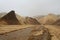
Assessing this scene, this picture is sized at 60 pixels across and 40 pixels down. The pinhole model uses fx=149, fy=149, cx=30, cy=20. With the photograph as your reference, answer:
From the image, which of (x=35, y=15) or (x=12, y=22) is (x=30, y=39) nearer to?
(x=12, y=22)

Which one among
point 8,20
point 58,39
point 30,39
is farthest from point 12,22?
point 30,39

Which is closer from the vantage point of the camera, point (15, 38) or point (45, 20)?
point (15, 38)

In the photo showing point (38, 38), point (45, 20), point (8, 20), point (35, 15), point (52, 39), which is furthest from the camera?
point (35, 15)

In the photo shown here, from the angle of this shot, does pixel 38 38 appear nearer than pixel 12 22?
Yes

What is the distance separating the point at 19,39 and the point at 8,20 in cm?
231

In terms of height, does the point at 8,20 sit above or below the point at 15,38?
above

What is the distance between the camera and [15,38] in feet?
5.61

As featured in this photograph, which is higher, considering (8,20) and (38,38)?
(8,20)

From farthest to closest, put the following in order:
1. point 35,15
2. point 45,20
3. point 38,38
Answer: point 35,15
point 45,20
point 38,38

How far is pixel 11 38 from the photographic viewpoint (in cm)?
170

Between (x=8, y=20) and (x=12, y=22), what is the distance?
13 centimetres

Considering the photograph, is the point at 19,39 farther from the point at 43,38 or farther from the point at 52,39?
the point at 52,39

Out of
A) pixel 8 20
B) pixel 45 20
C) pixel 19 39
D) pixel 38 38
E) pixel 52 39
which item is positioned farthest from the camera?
pixel 45 20

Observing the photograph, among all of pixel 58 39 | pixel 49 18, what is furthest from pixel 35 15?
pixel 58 39
